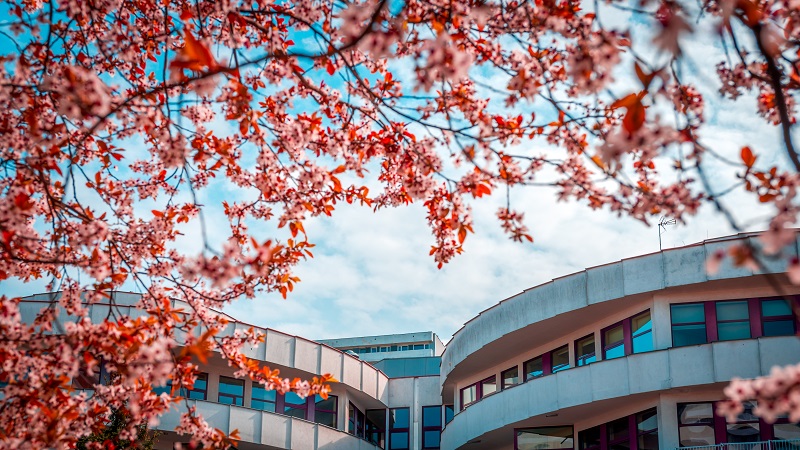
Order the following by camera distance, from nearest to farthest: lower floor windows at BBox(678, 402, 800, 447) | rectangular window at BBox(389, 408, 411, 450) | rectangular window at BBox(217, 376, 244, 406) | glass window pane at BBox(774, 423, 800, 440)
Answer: glass window pane at BBox(774, 423, 800, 440)
lower floor windows at BBox(678, 402, 800, 447)
rectangular window at BBox(217, 376, 244, 406)
rectangular window at BBox(389, 408, 411, 450)

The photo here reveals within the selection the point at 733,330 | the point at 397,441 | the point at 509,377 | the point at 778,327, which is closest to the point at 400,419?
the point at 397,441

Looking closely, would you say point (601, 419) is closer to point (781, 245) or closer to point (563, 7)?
point (563, 7)

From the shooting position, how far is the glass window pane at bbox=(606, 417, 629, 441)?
22.4 meters

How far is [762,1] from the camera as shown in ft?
21.3

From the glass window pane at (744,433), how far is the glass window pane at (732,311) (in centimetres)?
270

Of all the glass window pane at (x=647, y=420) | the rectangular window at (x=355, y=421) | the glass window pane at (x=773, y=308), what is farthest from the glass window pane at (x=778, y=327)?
the rectangular window at (x=355, y=421)

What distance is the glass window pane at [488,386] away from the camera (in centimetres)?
2987

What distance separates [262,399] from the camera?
2869 centimetres

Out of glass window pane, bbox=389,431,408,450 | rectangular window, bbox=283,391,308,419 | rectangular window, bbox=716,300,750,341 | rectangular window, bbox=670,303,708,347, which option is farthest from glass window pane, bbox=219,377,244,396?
rectangular window, bbox=716,300,750,341

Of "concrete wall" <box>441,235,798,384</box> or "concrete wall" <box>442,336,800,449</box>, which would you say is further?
"concrete wall" <box>441,235,798,384</box>

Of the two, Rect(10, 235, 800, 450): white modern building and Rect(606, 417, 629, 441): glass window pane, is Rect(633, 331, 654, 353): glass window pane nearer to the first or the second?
Rect(10, 235, 800, 450): white modern building

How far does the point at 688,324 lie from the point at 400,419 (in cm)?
1810

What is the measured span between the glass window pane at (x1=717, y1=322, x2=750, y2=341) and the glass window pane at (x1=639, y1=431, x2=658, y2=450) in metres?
2.94

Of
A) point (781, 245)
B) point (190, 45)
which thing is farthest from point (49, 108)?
point (781, 245)
